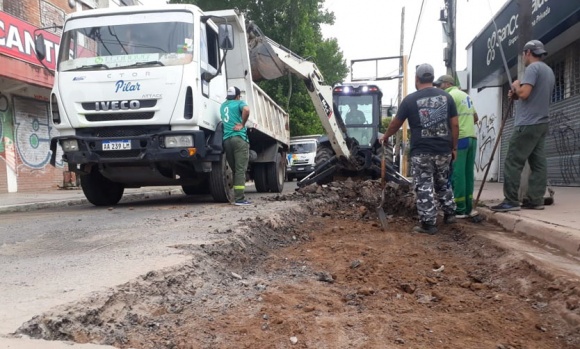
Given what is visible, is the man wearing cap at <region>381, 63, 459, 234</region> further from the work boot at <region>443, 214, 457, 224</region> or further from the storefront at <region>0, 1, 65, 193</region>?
the storefront at <region>0, 1, 65, 193</region>

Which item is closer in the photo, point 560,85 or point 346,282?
point 346,282

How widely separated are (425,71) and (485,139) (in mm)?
11903

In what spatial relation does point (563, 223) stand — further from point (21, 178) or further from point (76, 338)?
point (21, 178)

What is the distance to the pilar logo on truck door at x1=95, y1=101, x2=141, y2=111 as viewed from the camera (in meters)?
6.48

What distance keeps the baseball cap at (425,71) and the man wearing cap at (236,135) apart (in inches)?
112

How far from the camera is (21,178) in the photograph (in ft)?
42.5

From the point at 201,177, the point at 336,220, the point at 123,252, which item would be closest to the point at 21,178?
the point at 201,177

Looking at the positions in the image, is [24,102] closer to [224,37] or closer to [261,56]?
[261,56]

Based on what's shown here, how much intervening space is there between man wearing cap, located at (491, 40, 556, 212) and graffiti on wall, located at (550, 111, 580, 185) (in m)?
4.69

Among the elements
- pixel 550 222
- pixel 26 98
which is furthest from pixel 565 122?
pixel 26 98

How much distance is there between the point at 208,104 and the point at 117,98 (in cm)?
130

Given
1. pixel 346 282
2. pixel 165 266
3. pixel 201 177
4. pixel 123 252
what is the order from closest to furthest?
pixel 165 266, pixel 346 282, pixel 123 252, pixel 201 177

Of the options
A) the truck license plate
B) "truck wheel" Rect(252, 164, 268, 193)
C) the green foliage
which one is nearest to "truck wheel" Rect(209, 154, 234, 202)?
the truck license plate

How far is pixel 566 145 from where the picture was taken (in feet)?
32.4
